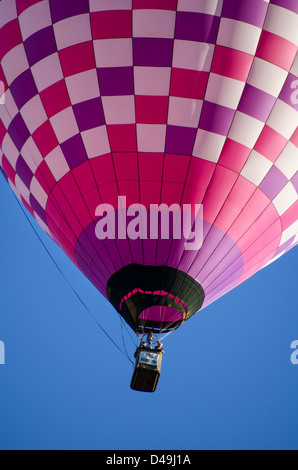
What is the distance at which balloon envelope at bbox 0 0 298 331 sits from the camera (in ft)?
17.0

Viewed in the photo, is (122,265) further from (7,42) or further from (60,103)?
(7,42)

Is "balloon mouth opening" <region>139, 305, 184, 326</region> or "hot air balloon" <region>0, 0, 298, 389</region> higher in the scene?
"hot air balloon" <region>0, 0, 298, 389</region>

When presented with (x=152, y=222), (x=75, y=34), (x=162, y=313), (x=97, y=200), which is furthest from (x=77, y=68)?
(x=162, y=313)

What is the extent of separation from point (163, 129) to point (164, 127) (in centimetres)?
2

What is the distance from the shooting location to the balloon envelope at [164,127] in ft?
17.0

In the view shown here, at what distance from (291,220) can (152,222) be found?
60.8 inches

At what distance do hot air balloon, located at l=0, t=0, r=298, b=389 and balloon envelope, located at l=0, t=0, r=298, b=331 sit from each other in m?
0.01

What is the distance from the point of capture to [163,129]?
5195 mm

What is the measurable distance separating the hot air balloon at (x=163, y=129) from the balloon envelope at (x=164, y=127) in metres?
0.01

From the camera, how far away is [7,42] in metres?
5.72

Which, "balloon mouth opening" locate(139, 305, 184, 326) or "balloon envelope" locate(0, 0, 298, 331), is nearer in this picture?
"balloon envelope" locate(0, 0, 298, 331)

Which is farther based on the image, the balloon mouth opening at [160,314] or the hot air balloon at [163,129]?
the balloon mouth opening at [160,314]

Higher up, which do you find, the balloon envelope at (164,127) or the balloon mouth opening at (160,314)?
the balloon envelope at (164,127)

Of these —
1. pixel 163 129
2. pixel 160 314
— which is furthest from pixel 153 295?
pixel 163 129
